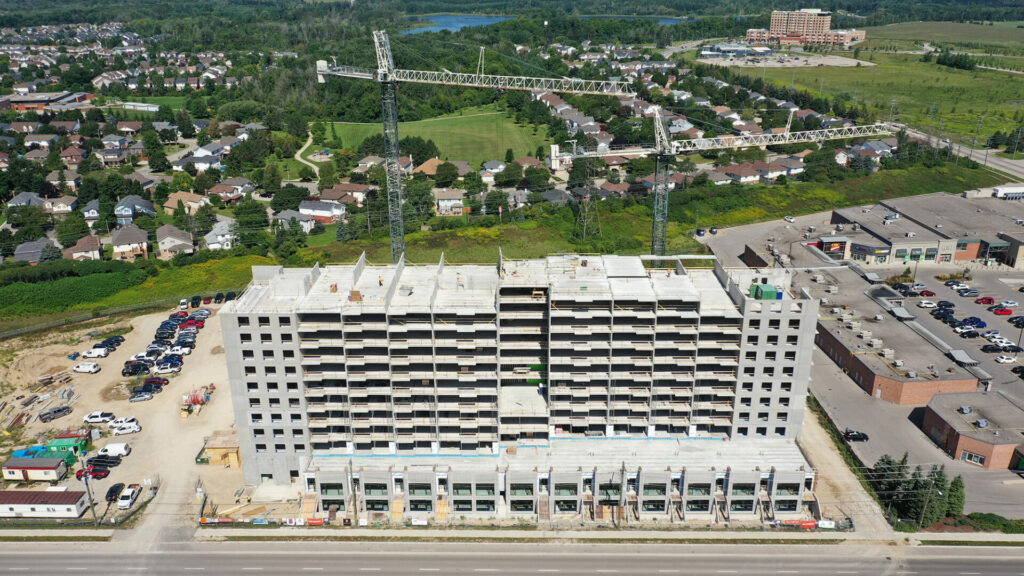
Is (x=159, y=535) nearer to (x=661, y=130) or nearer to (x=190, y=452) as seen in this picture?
(x=190, y=452)

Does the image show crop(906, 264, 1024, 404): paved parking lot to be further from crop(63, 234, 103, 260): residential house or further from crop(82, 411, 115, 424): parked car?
crop(63, 234, 103, 260): residential house

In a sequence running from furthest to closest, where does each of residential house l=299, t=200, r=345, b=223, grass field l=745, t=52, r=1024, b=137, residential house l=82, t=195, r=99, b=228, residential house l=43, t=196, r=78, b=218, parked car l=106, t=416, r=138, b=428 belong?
grass field l=745, t=52, r=1024, b=137 < residential house l=43, t=196, r=78, b=218 < residential house l=299, t=200, r=345, b=223 < residential house l=82, t=195, r=99, b=228 < parked car l=106, t=416, r=138, b=428

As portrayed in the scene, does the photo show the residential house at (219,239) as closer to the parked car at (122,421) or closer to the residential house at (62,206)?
the residential house at (62,206)

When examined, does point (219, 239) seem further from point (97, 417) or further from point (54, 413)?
point (97, 417)

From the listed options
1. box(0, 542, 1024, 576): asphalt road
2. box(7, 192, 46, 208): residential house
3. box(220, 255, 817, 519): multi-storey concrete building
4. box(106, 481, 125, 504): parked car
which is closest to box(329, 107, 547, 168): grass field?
box(7, 192, 46, 208): residential house

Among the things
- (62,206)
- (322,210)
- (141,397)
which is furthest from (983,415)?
(62,206)

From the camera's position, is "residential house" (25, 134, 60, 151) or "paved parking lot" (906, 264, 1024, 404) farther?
"residential house" (25, 134, 60, 151)
